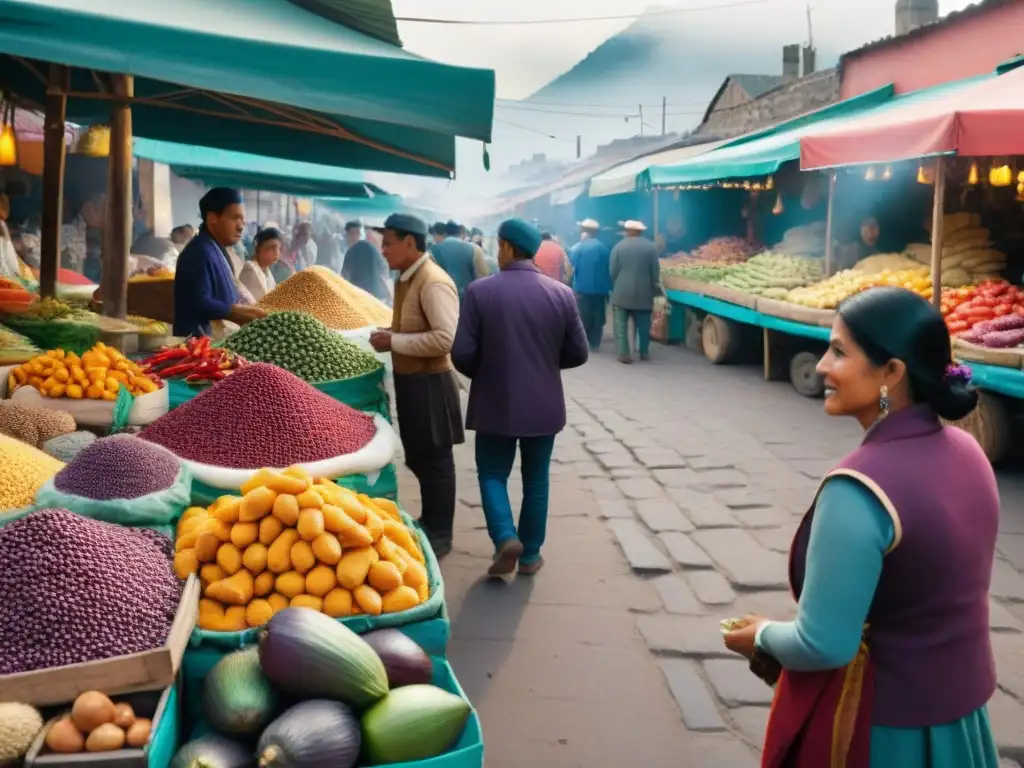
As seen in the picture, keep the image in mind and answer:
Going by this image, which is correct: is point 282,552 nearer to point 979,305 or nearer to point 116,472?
point 116,472

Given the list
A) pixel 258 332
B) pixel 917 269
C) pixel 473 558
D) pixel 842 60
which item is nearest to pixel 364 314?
pixel 258 332

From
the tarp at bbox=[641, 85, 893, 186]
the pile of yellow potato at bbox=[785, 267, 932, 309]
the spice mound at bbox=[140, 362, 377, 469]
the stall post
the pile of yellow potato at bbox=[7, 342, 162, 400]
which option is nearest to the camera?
the spice mound at bbox=[140, 362, 377, 469]

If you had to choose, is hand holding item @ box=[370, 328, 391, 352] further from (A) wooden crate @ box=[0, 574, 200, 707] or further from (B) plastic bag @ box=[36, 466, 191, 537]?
(A) wooden crate @ box=[0, 574, 200, 707]

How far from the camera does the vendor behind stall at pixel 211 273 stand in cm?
580

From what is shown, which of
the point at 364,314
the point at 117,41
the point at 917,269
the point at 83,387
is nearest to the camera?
the point at 117,41

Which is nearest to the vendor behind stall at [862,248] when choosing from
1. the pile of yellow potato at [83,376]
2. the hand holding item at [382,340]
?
the hand holding item at [382,340]

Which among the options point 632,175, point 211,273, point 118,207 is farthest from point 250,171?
point 632,175

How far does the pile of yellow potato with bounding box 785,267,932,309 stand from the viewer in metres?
10.2

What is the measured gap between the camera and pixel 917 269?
430 inches

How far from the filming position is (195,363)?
488cm

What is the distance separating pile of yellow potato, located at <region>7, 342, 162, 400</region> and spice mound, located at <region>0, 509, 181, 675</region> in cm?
176

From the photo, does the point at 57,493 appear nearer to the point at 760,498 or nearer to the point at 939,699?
the point at 939,699

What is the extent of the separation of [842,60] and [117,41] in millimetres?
Answer: 17264

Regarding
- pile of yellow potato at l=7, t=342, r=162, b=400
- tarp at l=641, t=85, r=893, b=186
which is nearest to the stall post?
tarp at l=641, t=85, r=893, b=186
